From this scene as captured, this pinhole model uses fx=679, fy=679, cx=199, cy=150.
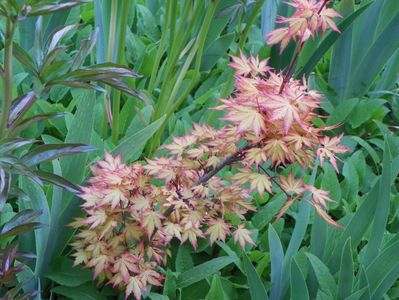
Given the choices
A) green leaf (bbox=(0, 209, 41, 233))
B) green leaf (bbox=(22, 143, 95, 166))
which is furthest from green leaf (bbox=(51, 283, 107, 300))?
green leaf (bbox=(22, 143, 95, 166))

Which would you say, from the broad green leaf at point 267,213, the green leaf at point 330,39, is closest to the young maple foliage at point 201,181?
the broad green leaf at point 267,213

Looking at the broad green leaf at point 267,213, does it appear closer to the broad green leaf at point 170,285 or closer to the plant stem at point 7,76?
the broad green leaf at point 170,285

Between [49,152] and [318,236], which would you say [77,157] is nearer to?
[49,152]

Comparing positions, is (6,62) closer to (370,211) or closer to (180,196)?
(180,196)

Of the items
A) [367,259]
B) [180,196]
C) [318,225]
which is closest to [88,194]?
[180,196]

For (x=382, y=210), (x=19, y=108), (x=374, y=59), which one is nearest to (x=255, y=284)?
(x=382, y=210)

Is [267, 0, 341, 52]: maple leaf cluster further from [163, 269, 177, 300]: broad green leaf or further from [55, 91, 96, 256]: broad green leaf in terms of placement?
[163, 269, 177, 300]: broad green leaf

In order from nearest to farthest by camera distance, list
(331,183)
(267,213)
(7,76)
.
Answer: (7,76) < (267,213) < (331,183)
